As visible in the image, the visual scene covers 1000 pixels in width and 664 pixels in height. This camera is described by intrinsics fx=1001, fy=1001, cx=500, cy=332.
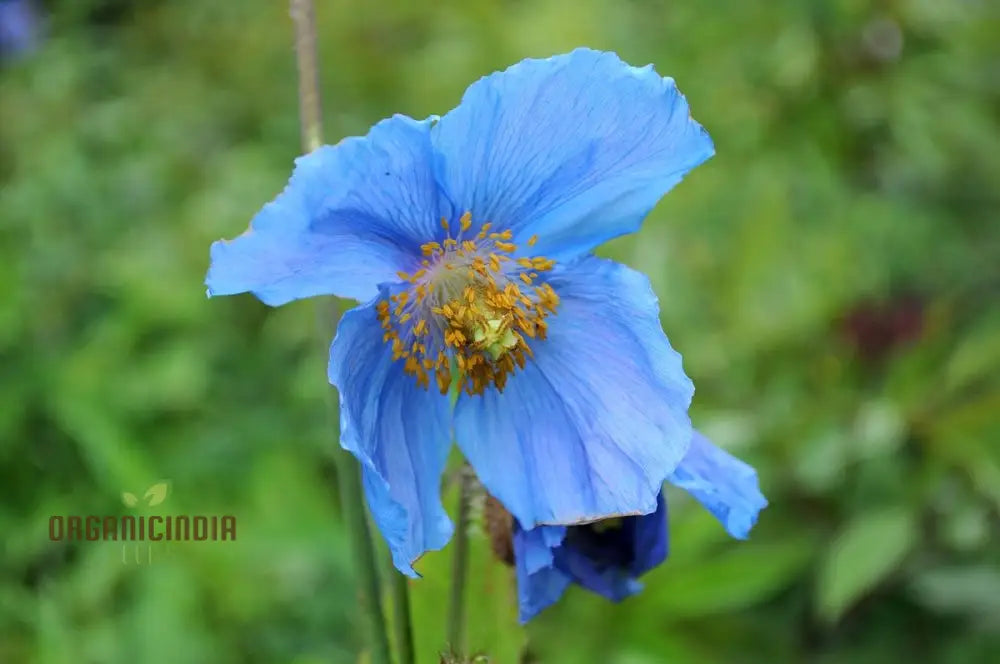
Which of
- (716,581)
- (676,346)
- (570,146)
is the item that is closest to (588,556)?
(570,146)

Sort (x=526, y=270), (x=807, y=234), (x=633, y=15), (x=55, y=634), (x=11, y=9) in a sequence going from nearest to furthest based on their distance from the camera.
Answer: (x=526, y=270) → (x=55, y=634) → (x=807, y=234) → (x=633, y=15) → (x=11, y=9)

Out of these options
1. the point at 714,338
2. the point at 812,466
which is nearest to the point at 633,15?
the point at 714,338

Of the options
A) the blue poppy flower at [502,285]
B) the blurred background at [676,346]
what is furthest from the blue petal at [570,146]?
the blurred background at [676,346]

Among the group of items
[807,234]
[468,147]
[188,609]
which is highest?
[807,234]

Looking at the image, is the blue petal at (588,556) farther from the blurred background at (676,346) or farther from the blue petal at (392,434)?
the blurred background at (676,346)

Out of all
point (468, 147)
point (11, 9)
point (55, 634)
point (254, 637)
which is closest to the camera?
point (468, 147)

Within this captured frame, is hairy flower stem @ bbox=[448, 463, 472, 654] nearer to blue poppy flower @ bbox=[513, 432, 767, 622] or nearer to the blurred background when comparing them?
blue poppy flower @ bbox=[513, 432, 767, 622]

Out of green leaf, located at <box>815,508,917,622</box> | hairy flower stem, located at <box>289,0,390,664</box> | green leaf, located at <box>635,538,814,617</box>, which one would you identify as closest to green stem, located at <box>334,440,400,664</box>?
hairy flower stem, located at <box>289,0,390,664</box>

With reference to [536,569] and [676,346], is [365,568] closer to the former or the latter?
[536,569]

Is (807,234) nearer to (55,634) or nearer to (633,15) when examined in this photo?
(633,15)
